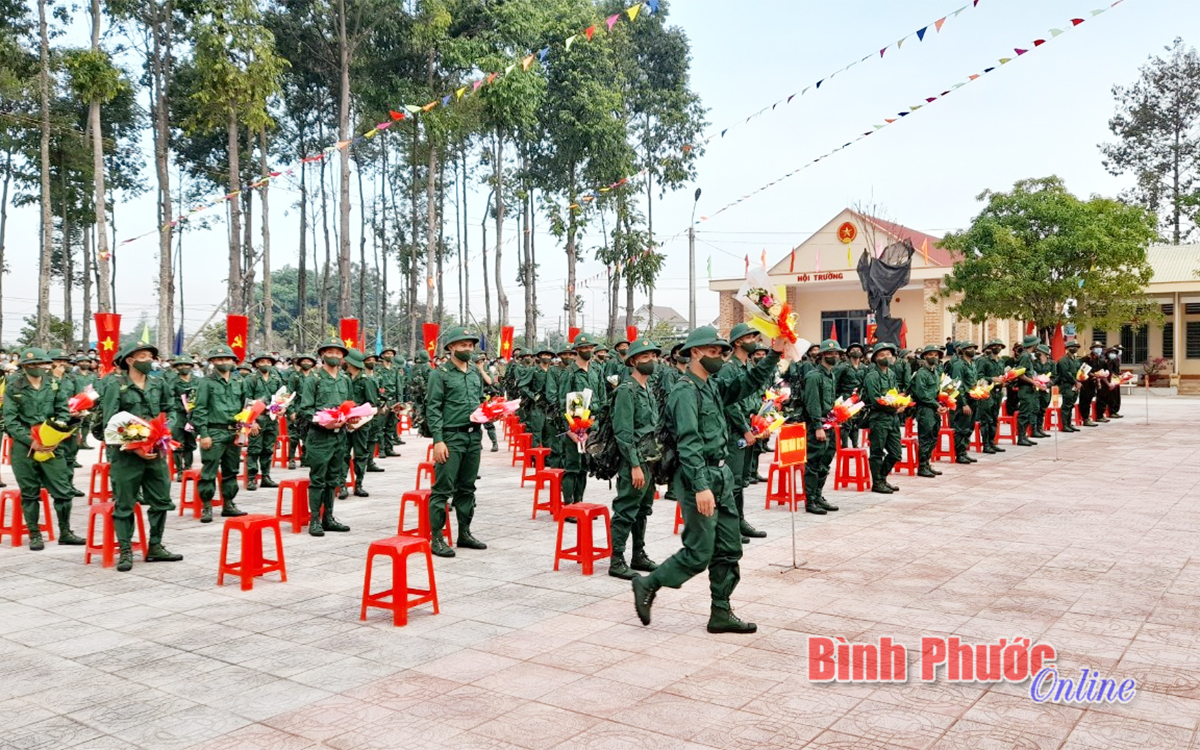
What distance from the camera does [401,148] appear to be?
4156 cm

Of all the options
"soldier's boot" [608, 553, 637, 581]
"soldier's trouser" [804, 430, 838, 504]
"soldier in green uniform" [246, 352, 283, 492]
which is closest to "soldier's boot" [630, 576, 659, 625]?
"soldier's boot" [608, 553, 637, 581]

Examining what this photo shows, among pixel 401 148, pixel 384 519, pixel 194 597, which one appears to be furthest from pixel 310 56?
pixel 194 597

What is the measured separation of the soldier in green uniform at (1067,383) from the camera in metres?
20.4

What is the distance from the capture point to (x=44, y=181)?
25.5 metres

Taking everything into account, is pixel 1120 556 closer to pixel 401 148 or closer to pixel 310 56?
pixel 310 56

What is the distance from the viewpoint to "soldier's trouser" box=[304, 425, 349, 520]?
30.5ft

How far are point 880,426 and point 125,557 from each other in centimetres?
874

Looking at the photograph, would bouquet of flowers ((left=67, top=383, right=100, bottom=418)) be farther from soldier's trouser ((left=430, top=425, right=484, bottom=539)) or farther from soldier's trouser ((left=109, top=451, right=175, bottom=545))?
soldier's trouser ((left=430, top=425, right=484, bottom=539))

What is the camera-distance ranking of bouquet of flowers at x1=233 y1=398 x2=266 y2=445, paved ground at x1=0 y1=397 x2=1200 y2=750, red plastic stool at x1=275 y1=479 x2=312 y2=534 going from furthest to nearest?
bouquet of flowers at x1=233 y1=398 x2=266 y2=445 < red plastic stool at x1=275 y1=479 x2=312 y2=534 < paved ground at x1=0 y1=397 x2=1200 y2=750

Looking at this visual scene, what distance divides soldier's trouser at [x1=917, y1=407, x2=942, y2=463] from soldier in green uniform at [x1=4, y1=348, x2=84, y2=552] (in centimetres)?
1103

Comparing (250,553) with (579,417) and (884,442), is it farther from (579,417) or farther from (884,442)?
(884,442)

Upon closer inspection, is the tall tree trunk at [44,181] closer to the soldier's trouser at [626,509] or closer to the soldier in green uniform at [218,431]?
the soldier in green uniform at [218,431]

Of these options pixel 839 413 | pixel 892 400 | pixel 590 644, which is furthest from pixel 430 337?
pixel 590 644

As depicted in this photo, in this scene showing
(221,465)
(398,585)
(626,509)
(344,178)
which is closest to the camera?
(398,585)
